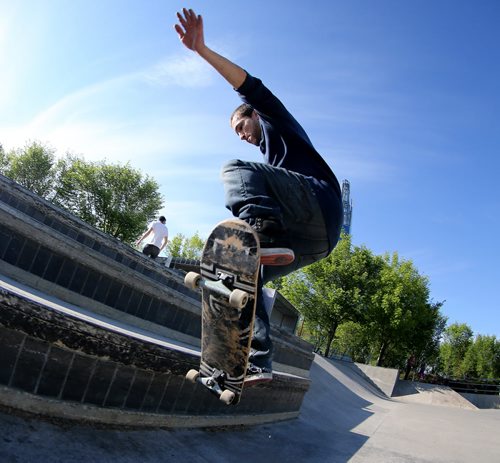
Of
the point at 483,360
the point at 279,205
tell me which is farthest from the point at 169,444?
the point at 483,360

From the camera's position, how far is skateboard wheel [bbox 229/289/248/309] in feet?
6.57

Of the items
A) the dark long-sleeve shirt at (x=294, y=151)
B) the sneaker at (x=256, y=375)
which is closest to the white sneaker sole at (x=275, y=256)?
the dark long-sleeve shirt at (x=294, y=151)

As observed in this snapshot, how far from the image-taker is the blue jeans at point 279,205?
2303 mm

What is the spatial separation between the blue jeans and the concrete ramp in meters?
26.2

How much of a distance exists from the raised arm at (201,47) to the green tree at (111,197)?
126ft

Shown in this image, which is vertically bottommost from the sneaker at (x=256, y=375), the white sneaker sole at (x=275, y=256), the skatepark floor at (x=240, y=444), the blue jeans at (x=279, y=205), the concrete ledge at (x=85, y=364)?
the skatepark floor at (x=240, y=444)

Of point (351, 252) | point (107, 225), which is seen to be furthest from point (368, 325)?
point (107, 225)

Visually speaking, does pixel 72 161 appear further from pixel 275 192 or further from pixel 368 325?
pixel 275 192

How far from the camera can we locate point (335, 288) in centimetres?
3431

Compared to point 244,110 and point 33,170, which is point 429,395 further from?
point 33,170

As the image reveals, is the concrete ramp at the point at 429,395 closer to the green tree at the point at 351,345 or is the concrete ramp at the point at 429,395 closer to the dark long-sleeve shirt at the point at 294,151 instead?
the green tree at the point at 351,345

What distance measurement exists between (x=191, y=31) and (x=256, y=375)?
2.41 metres

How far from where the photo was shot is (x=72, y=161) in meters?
42.5

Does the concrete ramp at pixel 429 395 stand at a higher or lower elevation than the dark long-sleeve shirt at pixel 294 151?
lower
